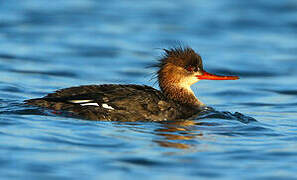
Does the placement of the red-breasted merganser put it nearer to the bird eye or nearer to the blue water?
the bird eye

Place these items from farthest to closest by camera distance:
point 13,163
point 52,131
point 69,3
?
point 69,3 → point 52,131 → point 13,163

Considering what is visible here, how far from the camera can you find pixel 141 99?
8844mm

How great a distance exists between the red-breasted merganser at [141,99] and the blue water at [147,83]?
20 cm

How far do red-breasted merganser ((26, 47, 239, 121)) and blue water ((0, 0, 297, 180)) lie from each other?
7.8 inches

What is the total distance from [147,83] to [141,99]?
421 cm

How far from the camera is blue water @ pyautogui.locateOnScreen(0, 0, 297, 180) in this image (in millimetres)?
6762

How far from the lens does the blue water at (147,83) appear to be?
6.76m

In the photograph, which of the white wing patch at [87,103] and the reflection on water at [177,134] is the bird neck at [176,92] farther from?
the white wing patch at [87,103]

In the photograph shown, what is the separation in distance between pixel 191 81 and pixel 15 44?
268 inches

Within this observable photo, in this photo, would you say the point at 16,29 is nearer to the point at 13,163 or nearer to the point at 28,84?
the point at 28,84

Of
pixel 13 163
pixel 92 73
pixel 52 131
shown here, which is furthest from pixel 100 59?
pixel 13 163

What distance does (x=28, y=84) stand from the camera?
38.9 ft

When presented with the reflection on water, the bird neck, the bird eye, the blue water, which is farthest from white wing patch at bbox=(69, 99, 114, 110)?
the bird eye

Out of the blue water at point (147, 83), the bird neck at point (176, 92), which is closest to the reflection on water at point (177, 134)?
the blue water at point (147, 83)
